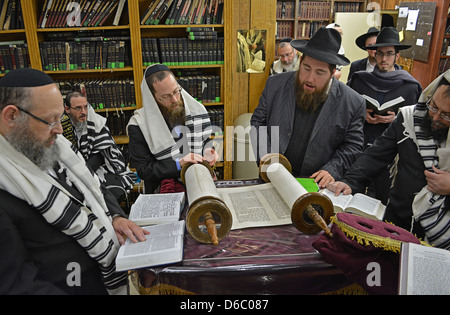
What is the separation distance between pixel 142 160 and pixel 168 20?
7.06 ft

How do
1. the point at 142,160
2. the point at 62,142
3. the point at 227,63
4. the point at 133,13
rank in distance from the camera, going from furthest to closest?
the point at 227,63
the point at 133,13
the point at 142,160
the point at 62,142

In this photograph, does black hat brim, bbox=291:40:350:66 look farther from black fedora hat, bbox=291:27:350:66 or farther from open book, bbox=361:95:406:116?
open book, bbox=361:95:406:116

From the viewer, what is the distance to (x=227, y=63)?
13.3 ft

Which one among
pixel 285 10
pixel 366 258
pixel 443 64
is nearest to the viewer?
pixel 366 258

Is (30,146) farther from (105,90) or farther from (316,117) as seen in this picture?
(105,90)

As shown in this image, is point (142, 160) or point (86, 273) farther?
point (142, 160)

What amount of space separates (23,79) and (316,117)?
183 cm

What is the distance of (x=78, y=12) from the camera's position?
12.0 ft

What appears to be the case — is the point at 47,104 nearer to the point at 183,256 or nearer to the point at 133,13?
the point at 183,256

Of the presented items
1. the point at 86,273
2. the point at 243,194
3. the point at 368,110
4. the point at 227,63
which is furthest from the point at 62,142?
the point at 227,63

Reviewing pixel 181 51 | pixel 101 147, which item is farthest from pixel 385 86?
pixel 101 147

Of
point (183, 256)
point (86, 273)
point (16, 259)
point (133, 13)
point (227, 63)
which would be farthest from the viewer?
point (227, 63)

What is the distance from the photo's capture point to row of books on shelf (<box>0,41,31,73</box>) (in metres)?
3.65

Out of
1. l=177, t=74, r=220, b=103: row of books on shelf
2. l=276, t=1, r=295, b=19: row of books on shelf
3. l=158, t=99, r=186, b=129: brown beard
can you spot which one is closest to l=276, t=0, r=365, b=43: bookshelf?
l=276, t=1, r=295, b=19: row of books on shelf
